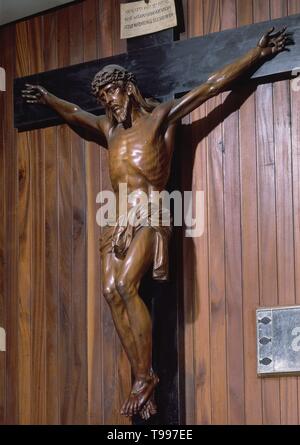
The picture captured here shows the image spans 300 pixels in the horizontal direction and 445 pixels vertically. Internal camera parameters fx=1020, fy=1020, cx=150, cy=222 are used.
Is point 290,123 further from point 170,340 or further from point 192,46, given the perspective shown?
point 170,340

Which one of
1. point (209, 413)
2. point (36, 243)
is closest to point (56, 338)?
point (36, 243)

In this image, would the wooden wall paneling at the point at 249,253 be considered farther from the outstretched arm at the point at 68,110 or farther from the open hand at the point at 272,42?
the outstretched arm at the point at 68,110

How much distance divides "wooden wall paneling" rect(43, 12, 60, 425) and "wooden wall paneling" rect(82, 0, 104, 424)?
0.10 meters

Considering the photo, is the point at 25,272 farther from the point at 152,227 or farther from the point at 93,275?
the point at 152,227

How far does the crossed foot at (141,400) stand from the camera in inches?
88.5

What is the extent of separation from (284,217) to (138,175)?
0.34 m

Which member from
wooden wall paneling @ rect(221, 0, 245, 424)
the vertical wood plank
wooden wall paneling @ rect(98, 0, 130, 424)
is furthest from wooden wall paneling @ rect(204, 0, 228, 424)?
the vertical wood plank

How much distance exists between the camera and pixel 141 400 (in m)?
2.25

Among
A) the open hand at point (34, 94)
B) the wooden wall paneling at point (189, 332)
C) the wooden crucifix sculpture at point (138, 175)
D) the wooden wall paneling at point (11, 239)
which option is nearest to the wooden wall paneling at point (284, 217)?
the wooden crucifix sculpture at point (138, 175)

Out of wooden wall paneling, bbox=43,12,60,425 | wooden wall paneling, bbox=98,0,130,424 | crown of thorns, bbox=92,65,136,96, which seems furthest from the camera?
wooden wall paneling, bbox=43,12,60,425

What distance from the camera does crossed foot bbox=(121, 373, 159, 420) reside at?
2248 mm

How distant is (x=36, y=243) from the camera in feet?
8.70

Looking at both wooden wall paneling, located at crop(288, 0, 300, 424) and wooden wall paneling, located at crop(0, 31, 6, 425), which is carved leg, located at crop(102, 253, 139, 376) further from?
wooden wall paneling, located at crop(0, 31, 6, 425)

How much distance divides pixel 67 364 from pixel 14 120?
65 cm
